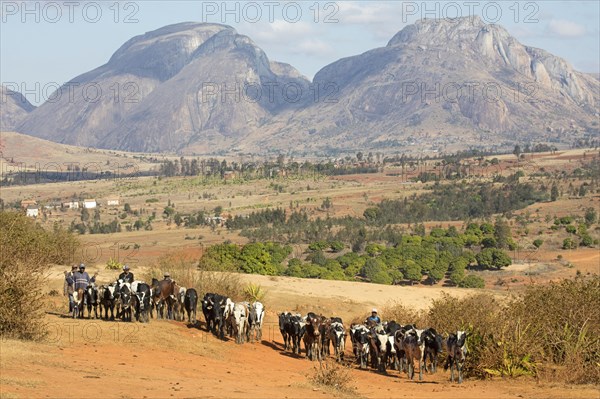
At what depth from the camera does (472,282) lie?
2395 inches

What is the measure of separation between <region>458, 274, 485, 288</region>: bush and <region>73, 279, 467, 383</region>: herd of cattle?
33.1 meters

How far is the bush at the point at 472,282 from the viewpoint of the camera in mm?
60375

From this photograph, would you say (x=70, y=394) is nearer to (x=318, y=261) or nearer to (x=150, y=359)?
(x=150, y=359)

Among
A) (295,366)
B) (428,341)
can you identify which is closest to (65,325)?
(295,366)

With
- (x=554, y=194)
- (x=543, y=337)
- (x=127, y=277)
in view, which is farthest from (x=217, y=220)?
(x=543, y=337)

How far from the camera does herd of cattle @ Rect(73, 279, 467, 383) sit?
82.8 feet

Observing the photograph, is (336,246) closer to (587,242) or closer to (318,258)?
(318,258)

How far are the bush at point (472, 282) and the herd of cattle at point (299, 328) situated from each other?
33.1m

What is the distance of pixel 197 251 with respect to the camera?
6994 centimetres

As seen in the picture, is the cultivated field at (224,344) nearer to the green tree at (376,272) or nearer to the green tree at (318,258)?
the green tree at (376,272)

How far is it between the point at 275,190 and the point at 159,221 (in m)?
33.4

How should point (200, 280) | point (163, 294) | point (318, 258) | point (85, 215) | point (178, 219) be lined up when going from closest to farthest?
1. point (163, 294)
2. point (200, 280)
3. point (318, 258)
4. point (178, 219)
5. point (85, 215)

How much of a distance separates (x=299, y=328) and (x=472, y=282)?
3550cm

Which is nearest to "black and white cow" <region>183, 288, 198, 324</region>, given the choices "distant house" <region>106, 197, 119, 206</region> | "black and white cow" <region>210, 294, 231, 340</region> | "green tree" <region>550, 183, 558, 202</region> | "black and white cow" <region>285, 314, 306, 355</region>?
"black and white cow" <region>210, 294, 231, 340</region>
